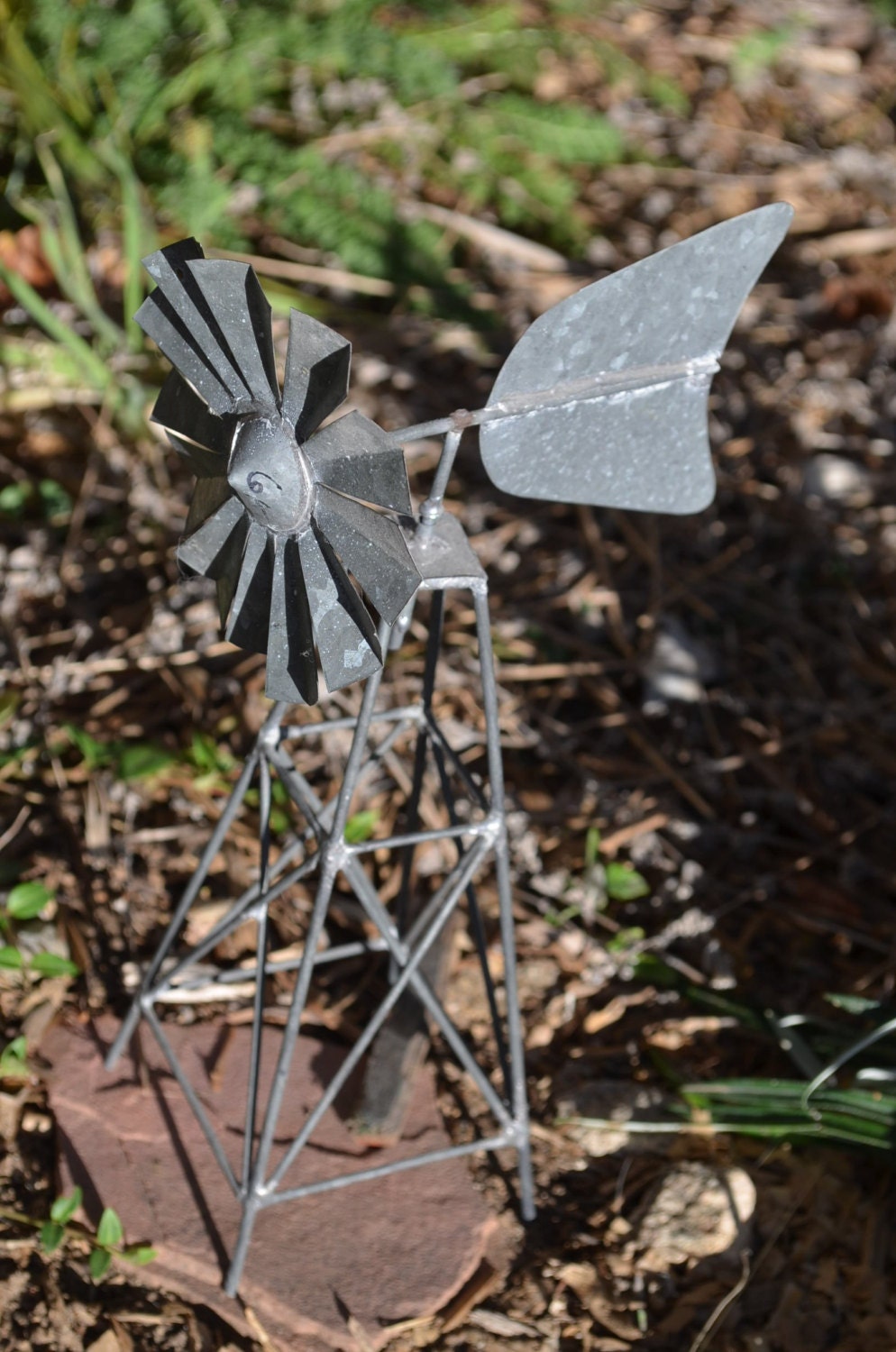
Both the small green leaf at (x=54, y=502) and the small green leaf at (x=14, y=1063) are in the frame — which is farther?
the small green leaf at (x=54, y=502)

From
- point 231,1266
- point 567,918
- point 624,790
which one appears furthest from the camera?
point 624,790

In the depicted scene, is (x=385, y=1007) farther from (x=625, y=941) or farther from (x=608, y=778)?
(x=608, y=778)

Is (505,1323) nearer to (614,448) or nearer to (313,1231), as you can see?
(313,1231)

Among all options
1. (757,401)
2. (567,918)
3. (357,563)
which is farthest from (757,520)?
(357,563)

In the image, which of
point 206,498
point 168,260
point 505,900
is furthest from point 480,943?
point 168,260

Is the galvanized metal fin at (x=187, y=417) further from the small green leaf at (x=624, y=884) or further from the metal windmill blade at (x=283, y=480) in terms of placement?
the small green leaf at (x=624, y=884)

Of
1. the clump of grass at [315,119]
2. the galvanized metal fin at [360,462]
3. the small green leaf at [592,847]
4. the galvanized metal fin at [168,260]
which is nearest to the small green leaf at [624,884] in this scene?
the small green leaf at [592,847]

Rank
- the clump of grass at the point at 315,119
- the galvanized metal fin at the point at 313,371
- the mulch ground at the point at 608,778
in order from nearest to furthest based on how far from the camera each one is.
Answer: the galvanized metal fin at the point at 313,371
the mulch ground at the point at 608,778
the clump of grass at the point at 315,119
